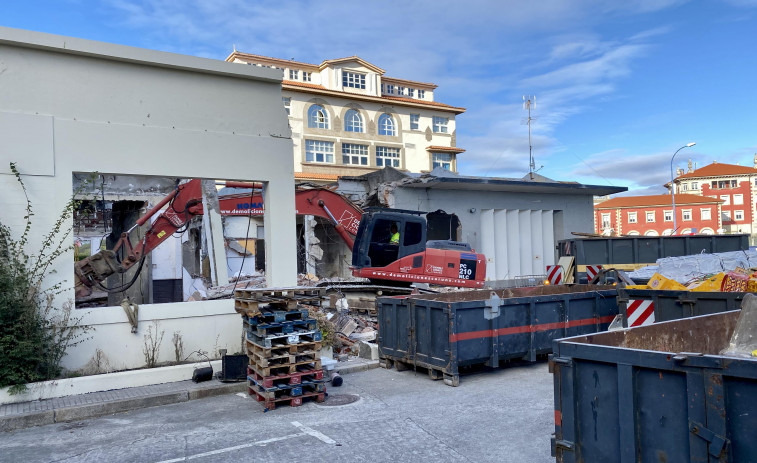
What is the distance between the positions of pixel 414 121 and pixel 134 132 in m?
46.0

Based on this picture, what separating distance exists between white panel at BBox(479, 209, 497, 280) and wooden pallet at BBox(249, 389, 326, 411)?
18.9 m

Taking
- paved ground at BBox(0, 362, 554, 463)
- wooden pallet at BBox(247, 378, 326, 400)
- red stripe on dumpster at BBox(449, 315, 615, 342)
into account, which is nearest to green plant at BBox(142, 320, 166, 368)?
paved ground at BBox(0, 362, 554, 463)

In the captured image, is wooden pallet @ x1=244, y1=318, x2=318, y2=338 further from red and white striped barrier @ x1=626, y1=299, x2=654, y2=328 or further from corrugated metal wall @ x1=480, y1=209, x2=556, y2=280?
corrugated metal wall @ x1=480, y1=209, x2=556, y2=280

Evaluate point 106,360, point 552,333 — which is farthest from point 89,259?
point 552,333

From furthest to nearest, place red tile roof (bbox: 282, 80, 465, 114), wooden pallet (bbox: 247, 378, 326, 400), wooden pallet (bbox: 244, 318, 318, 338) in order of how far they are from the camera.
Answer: red tile roof (bbox: 282, 80, 465, 114) → wooden pallet (bbox: 244, 318, 318, 338) → wooden pallet (bbox: 247, 378, 326, 400)

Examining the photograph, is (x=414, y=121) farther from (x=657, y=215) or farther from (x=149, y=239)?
(x=657, y=215)

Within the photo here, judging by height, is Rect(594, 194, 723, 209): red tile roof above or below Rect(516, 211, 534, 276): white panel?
above

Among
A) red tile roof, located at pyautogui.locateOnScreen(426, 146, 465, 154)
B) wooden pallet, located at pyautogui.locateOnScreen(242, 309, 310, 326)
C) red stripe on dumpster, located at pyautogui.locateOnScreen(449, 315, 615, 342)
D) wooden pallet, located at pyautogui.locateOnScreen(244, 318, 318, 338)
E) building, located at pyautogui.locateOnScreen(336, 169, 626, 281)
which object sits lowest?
red stripe on dumpster, located at pyautogui.locateOnScreen(449, 315, 615, 342)

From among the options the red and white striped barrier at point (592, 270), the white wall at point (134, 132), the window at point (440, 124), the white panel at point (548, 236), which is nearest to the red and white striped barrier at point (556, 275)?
the red and white striped barrier at point (592, 270)

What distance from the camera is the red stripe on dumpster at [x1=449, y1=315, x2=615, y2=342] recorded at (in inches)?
366

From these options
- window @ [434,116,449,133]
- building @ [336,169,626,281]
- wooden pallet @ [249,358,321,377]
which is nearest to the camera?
wooden pallet @ [249,358,321,377]

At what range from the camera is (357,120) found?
5100 centimetres

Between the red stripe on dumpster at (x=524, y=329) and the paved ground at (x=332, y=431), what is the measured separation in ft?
2.67

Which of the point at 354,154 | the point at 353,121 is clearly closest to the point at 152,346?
the point at 354,154
